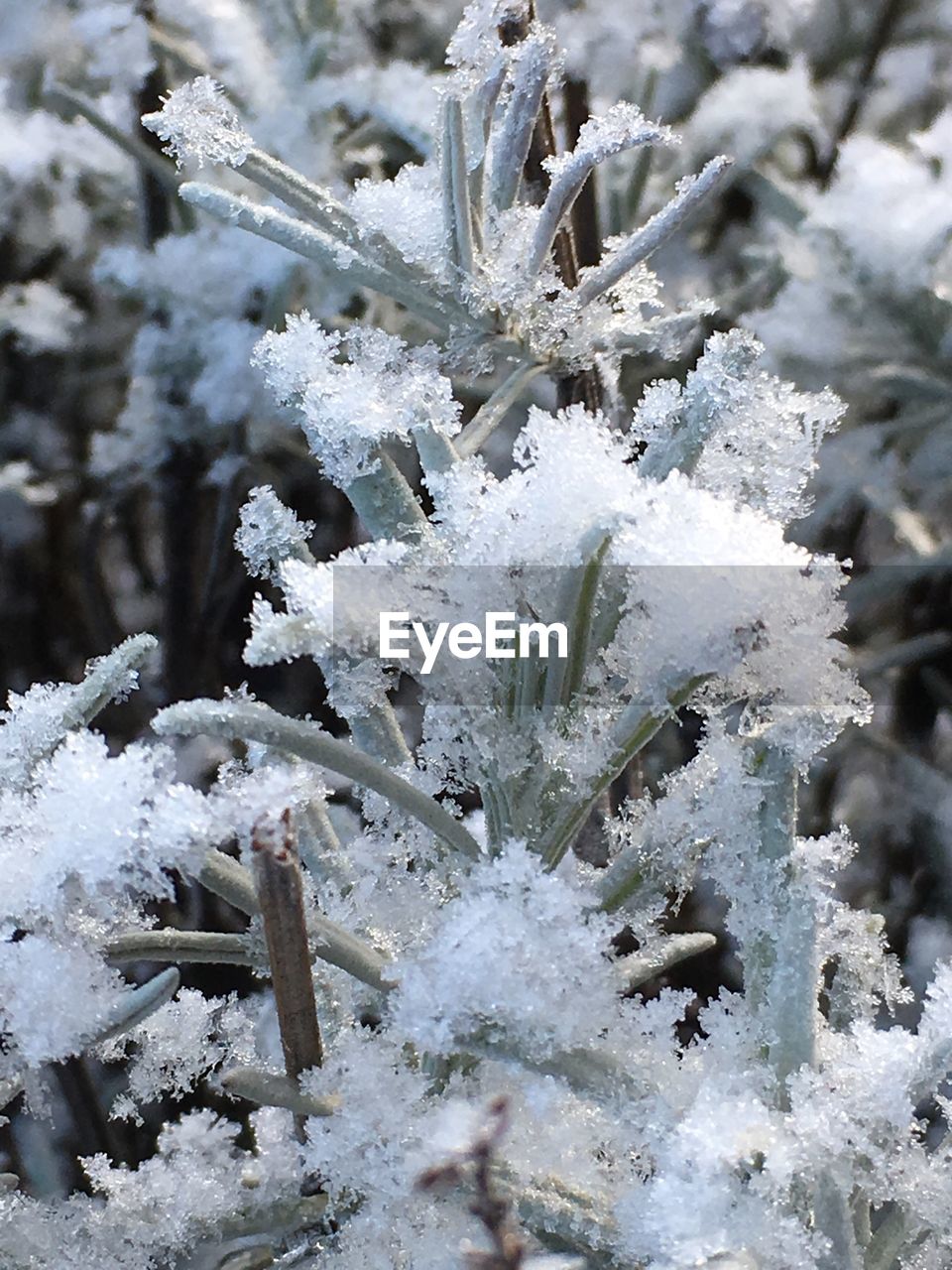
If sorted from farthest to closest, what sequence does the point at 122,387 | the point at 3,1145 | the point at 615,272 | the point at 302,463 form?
the point at 122,387 < the point at 302,463 < the point at 3,1145 < the point at 615,272

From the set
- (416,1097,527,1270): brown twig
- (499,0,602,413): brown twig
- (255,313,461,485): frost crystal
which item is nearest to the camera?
(416,1097,527,1270): brown twig

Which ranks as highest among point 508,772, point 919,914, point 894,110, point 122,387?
point 894,110

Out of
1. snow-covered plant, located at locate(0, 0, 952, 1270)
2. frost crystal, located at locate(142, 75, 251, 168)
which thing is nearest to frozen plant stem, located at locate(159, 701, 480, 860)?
snow-covered plant, located at locate(0, 0, 952, 1270)

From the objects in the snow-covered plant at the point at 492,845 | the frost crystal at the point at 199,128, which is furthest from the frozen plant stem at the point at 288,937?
the frost crystal at the point at 199,128

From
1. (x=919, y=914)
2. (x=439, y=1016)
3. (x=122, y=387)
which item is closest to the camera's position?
(x=439, y=1016)

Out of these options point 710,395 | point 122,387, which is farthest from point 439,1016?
point 122,387

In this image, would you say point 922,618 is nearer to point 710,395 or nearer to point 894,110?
point 894,110

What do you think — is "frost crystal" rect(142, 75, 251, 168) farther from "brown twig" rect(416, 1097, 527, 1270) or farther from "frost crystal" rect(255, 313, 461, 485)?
"brown twig" rect(416, 1097, 527, 1270)

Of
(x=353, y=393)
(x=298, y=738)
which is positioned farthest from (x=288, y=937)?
(x=353, y=393)
